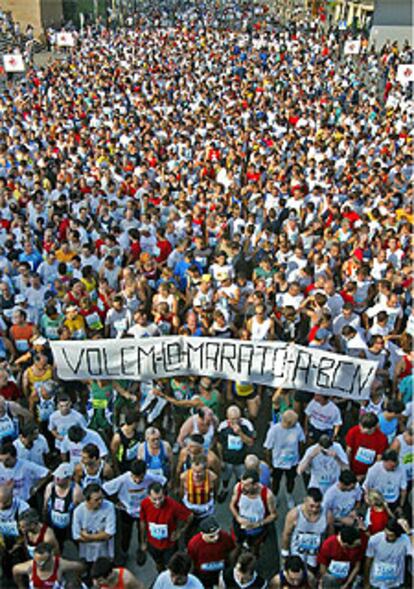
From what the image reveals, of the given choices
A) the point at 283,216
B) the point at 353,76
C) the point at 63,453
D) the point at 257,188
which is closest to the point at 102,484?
the point at 63,453

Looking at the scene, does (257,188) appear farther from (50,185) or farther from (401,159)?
(50,185)

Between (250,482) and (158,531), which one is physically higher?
(250,482)

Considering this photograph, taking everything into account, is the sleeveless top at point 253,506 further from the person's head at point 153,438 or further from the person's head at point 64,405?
the person's head at point 64,405

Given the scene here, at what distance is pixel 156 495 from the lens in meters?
5.15

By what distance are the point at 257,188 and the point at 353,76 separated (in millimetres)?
13886

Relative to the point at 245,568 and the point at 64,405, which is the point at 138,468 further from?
the point at 245,568

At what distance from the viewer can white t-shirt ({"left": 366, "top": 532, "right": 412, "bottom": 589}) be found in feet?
16.0

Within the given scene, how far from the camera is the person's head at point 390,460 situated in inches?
217

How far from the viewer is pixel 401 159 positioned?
1386 cm

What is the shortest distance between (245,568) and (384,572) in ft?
3.75

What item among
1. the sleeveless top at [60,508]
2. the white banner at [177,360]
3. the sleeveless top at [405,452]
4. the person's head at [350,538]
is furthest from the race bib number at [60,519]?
the sleeveless top at [405,452]

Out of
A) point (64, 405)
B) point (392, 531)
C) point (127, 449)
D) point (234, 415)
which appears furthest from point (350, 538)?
point (64, 405)

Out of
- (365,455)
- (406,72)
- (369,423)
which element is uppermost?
(406,72)

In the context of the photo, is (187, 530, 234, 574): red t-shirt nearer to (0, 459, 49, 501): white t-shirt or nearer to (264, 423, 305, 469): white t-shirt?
(264, 423, 305, 469): white t-shirt
